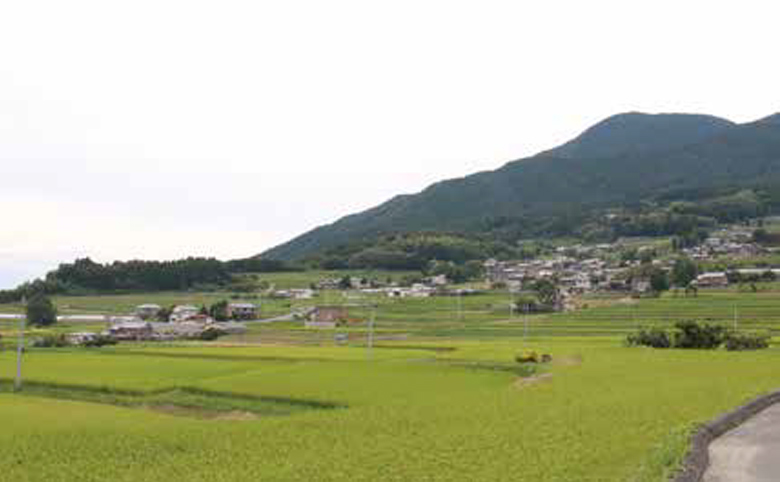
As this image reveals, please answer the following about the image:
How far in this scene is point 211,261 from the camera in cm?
14562

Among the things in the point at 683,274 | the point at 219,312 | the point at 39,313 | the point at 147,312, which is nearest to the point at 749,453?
the point at 219,312

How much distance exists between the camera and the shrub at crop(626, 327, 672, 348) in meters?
55.3

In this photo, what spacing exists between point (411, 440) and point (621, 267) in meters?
124

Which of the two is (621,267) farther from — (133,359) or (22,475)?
(22,475)

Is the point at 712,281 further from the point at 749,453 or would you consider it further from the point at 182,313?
the point at 749,453

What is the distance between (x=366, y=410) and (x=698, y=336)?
3446 cm

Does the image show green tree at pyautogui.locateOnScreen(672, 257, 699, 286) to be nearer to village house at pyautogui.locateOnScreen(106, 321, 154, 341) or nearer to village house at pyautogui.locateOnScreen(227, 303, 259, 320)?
village house at pyautogui.locateOnScreen(227, 303, 259, 320)

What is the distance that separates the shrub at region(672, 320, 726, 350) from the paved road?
3071cm

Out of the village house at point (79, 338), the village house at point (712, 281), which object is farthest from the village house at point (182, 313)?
the village house at point (712, 281)

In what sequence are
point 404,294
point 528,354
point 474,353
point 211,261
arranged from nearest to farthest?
point 528,354 < point 474,353 < point 404,294 < point 211,261

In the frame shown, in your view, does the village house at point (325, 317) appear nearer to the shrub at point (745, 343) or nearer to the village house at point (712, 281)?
the village house at point (712, 281)

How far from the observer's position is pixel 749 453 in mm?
20188

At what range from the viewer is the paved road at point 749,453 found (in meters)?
17.7

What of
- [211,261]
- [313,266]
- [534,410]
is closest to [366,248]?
[313,266]
